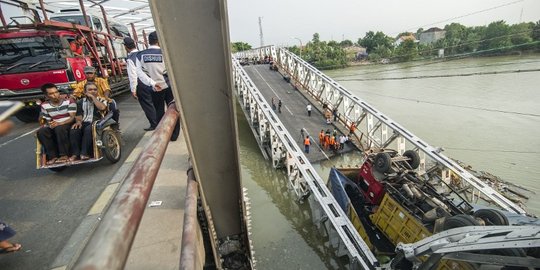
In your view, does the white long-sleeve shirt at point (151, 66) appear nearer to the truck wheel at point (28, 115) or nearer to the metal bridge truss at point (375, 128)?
the truck wheel at point (28, 115)

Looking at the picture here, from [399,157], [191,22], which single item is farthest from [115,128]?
[399,157]

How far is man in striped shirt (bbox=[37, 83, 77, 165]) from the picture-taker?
402cm

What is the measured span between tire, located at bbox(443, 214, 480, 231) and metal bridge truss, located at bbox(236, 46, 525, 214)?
243cm

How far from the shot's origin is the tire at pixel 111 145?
433 cm

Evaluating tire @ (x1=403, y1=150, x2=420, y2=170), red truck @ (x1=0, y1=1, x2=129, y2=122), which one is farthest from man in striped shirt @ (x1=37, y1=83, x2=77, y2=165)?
tire @ (x1=403, y1=150, x2=420, y2=170)

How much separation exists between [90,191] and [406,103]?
63.7 ft

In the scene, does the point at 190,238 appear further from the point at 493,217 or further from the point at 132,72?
the point at 493,217

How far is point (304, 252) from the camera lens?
21.0 ft

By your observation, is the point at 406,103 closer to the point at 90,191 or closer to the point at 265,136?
the point at 265,136

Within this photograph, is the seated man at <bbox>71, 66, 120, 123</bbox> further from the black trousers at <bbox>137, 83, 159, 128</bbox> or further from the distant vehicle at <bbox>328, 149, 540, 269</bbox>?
the distant vehicle at <bbox>328, 149, 540, 269</bbox>

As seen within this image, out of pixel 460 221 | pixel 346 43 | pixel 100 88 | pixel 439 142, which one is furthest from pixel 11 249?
pixel 346 43

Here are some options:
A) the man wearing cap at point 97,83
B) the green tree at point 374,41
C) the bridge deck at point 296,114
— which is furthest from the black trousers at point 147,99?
the green tree at point 374,41

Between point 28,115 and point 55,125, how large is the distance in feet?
15.6

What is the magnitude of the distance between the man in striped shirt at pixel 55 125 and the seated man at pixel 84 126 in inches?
3.8
